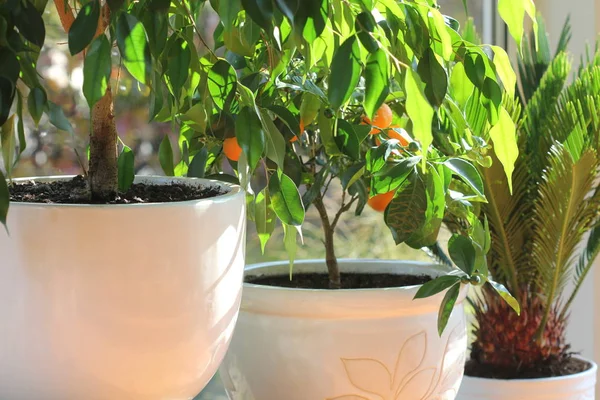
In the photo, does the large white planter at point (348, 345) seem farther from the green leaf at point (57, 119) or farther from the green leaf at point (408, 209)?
the green leaf at point (57, 119)

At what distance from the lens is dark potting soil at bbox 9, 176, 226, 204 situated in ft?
2.21

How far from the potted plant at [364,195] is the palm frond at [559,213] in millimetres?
315

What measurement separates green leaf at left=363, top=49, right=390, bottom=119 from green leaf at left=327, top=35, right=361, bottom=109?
0.01 m

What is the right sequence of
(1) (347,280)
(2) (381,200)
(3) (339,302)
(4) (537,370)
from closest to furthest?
(3) (339,302) → (2) (381,200) → (1) (347,280) → (4) (537,370)

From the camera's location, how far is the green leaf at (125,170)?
0.75m

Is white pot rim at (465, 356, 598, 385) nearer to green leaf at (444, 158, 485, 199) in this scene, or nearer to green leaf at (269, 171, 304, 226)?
green leaf at (444, 158, 485, 199)

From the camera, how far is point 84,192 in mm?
708

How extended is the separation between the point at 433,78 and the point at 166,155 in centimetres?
41

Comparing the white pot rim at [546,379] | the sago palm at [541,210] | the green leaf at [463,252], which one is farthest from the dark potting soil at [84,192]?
the white pot rim at [546,379]

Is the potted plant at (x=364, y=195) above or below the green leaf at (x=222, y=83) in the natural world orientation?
below

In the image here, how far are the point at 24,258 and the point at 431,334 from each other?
43 centimetres

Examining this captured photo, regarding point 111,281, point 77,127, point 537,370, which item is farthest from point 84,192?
point 537,370

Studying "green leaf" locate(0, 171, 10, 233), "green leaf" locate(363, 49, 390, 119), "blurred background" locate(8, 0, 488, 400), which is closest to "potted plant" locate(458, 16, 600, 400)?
"blurred background" locate(8, 0, 488, 400)

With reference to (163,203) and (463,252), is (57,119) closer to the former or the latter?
(163,203)
